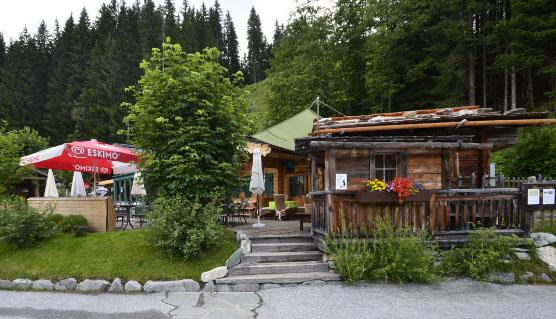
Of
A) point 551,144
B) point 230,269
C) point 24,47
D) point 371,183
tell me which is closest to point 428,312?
point 371,183

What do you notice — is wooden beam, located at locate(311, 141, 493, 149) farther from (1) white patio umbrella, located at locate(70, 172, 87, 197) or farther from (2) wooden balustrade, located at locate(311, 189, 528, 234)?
(1) white patio umbrella, located at locate(70, 172, 87, 197)

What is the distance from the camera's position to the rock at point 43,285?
7.16m

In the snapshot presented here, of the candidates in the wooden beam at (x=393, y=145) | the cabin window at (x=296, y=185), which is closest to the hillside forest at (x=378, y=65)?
the wooden beam at (x=393, y=145)

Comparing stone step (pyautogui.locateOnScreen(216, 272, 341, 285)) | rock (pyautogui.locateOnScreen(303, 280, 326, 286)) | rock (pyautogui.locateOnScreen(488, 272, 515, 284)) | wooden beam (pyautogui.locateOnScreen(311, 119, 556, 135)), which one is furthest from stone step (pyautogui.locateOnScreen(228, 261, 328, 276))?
wooden beam (pyautogui.locateOnScreen(311, 119, 556, 135))

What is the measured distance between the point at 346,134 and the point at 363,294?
5.56 meters

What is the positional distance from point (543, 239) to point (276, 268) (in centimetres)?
579

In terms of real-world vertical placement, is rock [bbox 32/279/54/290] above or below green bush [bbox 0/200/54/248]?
below

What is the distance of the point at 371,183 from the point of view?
26.2 ft

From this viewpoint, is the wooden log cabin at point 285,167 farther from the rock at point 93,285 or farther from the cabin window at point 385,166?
the rock at point 93,285

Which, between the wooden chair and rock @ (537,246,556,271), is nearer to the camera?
rock @ (537,246,556,271)

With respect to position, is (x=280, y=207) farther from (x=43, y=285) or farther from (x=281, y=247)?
(x=43, y=285)

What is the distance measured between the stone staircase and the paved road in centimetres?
25

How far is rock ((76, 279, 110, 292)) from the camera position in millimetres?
7027

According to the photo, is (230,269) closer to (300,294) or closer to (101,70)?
(300,294)
